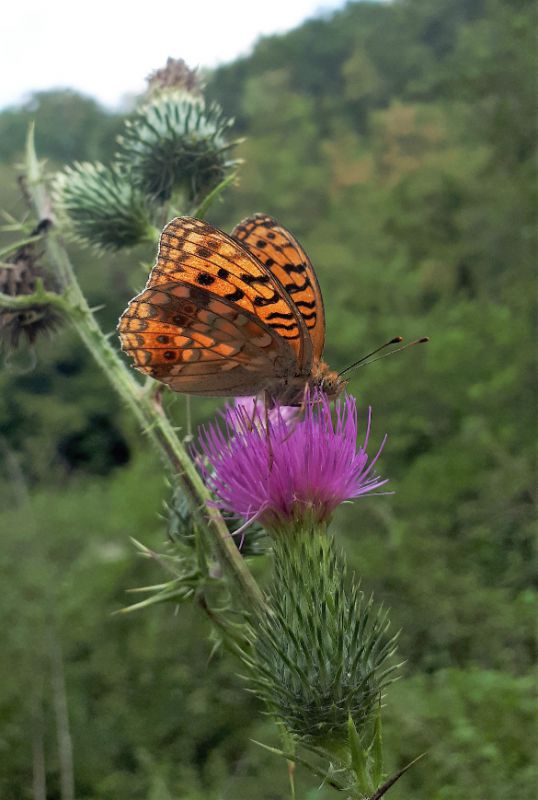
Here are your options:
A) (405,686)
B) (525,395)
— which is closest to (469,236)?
(525,395)

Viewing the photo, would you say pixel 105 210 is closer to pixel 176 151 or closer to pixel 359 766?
pixel 176 151

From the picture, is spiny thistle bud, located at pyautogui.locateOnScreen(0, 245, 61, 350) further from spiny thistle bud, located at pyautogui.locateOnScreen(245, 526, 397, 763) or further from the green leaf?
the green leaf

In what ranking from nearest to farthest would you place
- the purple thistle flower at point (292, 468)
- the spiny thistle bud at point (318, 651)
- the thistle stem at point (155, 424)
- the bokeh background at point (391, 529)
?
the spiny thistle bud at point (318, 651) < the thistle stem at point (155, 424) < the purple thistle flower at point (292, 468) < the bokeh background at point (391, 529)

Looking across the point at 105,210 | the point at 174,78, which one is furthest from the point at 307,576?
the point at 174,78

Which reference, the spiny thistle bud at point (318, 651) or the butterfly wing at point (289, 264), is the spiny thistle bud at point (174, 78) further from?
the spiny thistle bud at point (318, 651)

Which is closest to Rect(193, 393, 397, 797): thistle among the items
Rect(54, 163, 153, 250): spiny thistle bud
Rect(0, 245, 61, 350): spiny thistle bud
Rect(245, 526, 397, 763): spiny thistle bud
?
Rect(245, 526, 397, 763): spiny thistle bud

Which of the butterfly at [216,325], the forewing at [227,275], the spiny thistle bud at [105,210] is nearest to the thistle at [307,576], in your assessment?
the butterfly at [216,325]

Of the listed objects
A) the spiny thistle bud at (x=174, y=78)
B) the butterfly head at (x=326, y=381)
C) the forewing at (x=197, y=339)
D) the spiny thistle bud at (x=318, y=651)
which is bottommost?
the spiny thistle bud at (x=318, y=651)
